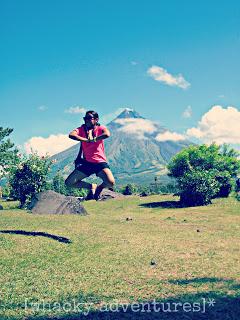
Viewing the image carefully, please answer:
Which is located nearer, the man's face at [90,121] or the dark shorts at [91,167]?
the man's face at [90,121]

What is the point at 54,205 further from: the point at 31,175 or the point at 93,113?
the point at 93,113

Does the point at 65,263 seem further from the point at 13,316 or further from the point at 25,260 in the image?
the point at 13,316

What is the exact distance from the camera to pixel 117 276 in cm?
1051

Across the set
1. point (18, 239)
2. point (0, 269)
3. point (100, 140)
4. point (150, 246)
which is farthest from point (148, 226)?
point (100, 140)

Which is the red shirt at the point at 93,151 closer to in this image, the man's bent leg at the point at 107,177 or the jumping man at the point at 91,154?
the jumping man at the point at 91,154

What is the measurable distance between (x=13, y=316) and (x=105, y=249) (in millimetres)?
7501

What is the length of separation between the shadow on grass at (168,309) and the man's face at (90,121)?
4.26 m

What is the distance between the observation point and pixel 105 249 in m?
14.6

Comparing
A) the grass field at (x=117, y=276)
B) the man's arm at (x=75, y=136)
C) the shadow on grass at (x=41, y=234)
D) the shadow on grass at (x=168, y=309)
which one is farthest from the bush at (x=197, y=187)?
the man's arm at (x=75, y=136)

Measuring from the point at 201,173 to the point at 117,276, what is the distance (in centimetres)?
3558

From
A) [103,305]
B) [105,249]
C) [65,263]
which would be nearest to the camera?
[103,305]

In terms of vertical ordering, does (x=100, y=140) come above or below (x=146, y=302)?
above

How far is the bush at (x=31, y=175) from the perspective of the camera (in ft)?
124

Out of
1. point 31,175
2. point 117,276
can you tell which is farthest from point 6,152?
point 117,276
